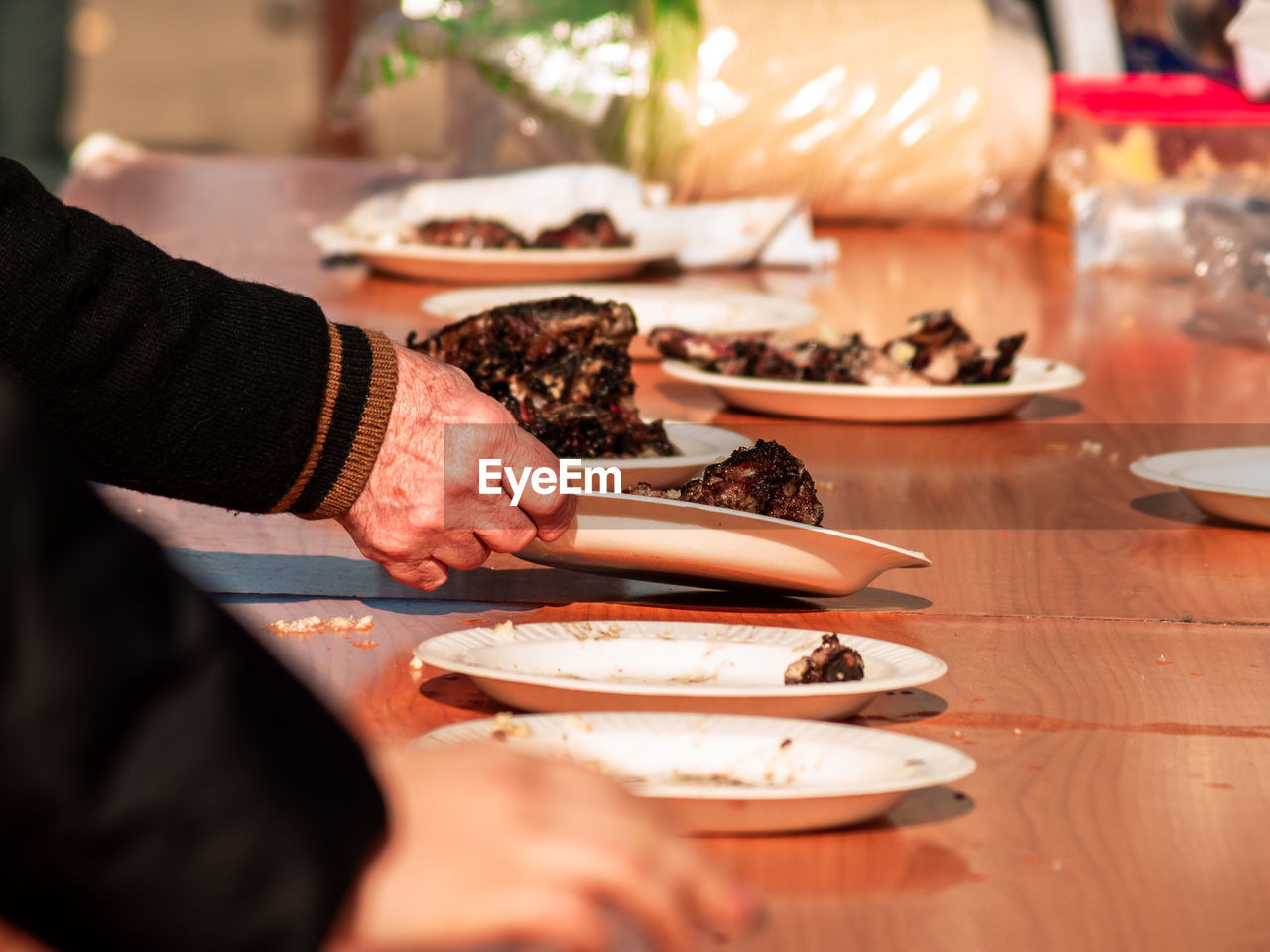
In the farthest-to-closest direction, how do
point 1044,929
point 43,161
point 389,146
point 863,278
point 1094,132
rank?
point 389,146, point 43,161, point 1094,132, point 863,278, point 1044,929

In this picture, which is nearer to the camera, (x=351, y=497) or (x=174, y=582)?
(x=174, y=582)

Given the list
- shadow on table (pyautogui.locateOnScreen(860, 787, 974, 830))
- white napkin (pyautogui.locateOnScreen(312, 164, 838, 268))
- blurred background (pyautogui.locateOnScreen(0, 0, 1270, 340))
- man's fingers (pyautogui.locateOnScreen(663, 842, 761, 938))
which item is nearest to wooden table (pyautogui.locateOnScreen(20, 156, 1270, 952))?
shadow on table (pyautogui.locateOnScreen(860, 787, 974, 830))

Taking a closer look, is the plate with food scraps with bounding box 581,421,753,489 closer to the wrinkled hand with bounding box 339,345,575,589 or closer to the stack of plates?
the wrinkled hand with bounding box 339,345,575,589

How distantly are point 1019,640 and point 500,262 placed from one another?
1665mm

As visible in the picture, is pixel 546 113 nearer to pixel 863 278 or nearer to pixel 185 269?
pixel 863 278

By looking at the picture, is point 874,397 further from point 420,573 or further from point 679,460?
point 420,573

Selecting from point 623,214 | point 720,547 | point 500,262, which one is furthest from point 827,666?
point 623,214

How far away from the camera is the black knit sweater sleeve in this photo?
104 centimetres

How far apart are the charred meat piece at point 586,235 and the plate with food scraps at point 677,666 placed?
1.82 meters

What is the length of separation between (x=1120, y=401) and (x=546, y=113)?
1.86 metres

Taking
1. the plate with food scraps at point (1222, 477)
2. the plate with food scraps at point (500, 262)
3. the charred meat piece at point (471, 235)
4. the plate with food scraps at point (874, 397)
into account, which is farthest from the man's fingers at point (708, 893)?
the charred meat piece at point (471, 235)

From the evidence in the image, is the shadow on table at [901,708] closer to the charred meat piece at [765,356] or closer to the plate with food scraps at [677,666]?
the plate with food scraps at [677,666]

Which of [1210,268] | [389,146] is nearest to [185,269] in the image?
[1210,268]

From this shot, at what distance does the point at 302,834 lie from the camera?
1.54 ft
